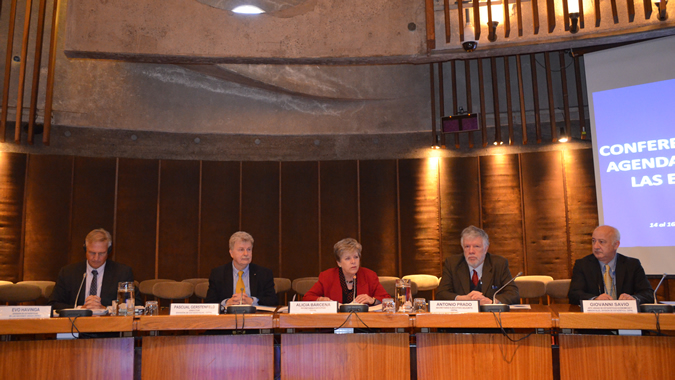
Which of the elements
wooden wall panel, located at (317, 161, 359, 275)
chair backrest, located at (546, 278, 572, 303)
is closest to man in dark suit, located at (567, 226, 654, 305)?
chair backrest, located at (546, 278, 572, 303)

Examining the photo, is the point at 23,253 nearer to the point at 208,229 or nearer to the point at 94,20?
the point at 208,229

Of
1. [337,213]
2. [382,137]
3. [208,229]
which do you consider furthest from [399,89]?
[208,229]

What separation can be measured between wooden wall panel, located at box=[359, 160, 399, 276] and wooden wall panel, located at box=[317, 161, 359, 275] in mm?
117

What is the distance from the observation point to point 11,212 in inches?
270

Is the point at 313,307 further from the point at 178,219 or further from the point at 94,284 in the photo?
the point at 178,219

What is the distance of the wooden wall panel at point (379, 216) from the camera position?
7.77 meters

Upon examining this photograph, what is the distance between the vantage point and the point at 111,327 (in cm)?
306

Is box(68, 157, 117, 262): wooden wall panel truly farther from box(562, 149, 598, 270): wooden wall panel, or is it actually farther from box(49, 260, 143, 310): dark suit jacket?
box(562, 149, 598, 270): wooden wall panel

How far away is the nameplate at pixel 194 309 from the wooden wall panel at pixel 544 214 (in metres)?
5.21

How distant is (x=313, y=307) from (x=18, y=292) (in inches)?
159

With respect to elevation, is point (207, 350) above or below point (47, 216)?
below

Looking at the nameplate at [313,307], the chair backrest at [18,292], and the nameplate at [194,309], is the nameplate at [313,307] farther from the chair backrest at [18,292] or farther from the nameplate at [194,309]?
the chair backrest at [18,292]

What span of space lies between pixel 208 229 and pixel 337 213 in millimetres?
1802

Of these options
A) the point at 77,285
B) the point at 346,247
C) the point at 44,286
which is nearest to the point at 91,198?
the point at 44,286
